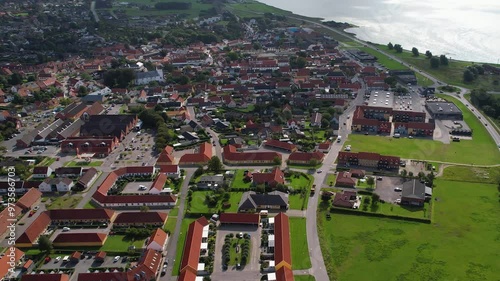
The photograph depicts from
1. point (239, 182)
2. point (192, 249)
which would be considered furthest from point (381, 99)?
point (192, 249)

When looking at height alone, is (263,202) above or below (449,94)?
below

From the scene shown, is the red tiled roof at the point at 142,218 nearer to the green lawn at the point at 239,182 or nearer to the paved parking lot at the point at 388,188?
the green lawn at the point at 239,182

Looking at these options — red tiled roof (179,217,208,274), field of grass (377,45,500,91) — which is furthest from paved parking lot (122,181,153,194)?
field of grass (377,45,500,91)

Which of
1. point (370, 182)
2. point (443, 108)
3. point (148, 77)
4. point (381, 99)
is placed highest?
point (443, 108)

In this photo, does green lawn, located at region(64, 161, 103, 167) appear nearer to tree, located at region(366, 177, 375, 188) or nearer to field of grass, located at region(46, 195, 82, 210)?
field of grass, located at region(46, 195, 82, 210)

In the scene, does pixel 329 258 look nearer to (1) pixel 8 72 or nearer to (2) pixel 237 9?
(1) pixel 8 72

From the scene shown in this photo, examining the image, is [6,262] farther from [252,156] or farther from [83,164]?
[252,156]
